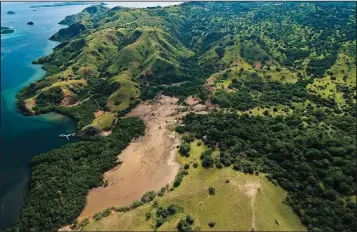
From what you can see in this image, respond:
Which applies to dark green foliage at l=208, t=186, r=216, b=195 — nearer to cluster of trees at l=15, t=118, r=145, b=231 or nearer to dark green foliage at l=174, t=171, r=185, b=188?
dark green foliage at l=174, t=171, r=185, b=188

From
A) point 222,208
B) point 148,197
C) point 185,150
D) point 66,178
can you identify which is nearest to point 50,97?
point 66,178

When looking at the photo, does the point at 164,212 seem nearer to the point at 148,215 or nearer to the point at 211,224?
the point at 148,215

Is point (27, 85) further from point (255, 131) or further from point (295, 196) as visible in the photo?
point (295, 196)

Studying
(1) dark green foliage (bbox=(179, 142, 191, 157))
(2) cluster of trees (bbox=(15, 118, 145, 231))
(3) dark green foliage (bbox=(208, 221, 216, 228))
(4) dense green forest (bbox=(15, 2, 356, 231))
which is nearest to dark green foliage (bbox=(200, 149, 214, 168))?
(4) dense green forest (bbox=(15, 2, 356, 231))

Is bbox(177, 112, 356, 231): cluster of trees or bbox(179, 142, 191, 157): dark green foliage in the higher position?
bbox(177, 112, 356, 231): cluster of trees

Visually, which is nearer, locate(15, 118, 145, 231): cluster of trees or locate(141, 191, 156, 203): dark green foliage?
locate(15, 118, 145, 231): cluster of trees

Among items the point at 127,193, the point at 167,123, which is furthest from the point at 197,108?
the point at 127,193
